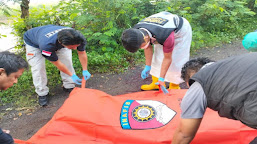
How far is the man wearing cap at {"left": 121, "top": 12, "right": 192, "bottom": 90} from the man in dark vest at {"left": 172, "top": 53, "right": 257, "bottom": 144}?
2.97 feet

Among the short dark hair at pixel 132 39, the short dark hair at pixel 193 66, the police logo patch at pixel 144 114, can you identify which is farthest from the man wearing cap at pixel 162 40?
the short dark hair at pixel 193 66

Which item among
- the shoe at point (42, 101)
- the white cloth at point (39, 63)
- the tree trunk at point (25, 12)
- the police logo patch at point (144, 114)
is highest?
the tree trunk at point (25, 12)

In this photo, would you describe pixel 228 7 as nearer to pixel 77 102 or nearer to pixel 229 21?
pixel 229 21

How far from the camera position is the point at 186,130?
1.21 m

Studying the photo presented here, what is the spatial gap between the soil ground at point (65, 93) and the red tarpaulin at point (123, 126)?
0.67 meters

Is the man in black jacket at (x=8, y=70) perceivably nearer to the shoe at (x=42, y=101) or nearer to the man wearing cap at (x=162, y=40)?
the man wearing cap at (x=162, y=40)

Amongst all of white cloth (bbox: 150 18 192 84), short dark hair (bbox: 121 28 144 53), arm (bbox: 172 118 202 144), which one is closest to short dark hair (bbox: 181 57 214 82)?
arm (bbox: 172 118 202 144)

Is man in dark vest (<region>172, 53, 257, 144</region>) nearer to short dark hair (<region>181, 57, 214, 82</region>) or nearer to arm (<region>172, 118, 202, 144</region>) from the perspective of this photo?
arm (<region>172, 118, 202, 144</region>)

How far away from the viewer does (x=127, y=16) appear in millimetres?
4090

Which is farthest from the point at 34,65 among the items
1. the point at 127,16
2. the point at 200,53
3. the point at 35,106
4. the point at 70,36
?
the point at 200,53

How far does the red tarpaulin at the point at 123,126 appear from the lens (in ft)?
5.81

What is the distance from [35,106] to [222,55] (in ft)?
12.5

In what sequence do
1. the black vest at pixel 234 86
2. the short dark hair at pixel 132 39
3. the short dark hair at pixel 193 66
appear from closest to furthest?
the black vest at pixel 234 86
the short dark hair at pixel 193 66
the short dark hair at pixel 132 39

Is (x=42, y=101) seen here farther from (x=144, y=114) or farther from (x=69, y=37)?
(x=144, y=114)
